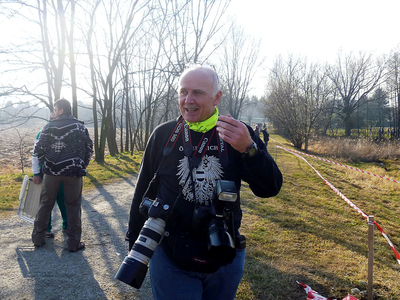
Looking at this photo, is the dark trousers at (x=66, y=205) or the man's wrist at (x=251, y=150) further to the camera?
the dark trousers at (x=66, y=205)

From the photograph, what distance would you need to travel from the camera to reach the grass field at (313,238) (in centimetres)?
358

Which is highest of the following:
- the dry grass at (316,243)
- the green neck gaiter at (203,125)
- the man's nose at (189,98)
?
the man's nose at (189,98)

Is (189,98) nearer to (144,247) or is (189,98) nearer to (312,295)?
Result: (144,247)

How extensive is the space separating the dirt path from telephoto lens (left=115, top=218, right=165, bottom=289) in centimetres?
204

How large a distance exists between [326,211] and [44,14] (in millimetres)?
11237

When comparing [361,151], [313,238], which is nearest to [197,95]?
[313,238]

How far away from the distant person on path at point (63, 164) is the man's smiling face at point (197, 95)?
2980 mm

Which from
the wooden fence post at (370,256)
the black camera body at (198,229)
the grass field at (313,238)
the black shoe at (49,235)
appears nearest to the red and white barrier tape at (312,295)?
the grass field at (313,238)

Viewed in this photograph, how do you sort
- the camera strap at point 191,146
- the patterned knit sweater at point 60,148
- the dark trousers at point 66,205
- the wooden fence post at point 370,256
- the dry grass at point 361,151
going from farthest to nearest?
the dry grass at point 361,151
the dark trousers at point 66,205
the patterned knit sweater at point 60,148
the wooden fence post at point 370,256
the camera strap at point 191,146

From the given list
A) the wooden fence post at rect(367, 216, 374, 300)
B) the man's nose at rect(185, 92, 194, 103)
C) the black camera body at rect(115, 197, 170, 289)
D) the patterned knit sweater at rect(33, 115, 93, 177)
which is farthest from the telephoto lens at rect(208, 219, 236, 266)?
the patterned knit sweater at rect(33, 115, 93, 177)

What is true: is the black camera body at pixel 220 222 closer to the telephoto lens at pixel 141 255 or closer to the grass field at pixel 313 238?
the telephoto lens at pixel 141 255

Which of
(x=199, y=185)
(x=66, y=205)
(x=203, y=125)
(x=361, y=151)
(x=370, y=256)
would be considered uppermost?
(x=203, y=125)

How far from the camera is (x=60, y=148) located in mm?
A: 4055

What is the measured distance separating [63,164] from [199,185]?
10.1ft
